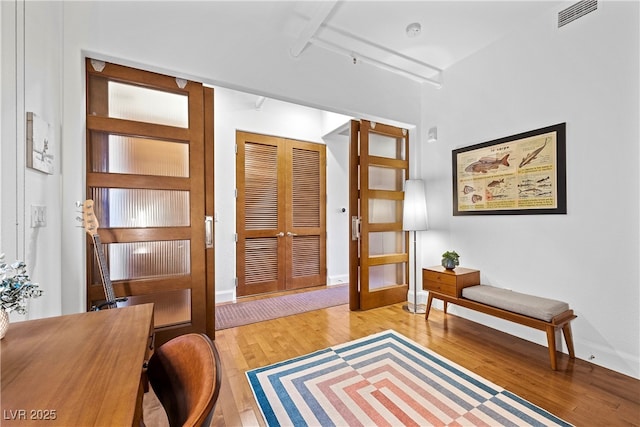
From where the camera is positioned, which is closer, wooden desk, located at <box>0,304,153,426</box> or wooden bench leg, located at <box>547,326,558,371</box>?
wooden desk, located at <box>0,304,153,426</box>

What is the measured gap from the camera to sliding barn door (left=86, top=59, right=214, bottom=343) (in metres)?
2.12

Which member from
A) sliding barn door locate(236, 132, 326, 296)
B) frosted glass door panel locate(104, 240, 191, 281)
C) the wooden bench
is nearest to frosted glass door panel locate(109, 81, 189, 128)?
frosted glass door panel locate(104, 240, 191, 281)

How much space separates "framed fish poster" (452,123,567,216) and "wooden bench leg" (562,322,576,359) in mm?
935

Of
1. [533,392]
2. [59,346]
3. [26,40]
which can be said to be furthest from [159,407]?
[533,392]

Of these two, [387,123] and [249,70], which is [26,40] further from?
[387,123]

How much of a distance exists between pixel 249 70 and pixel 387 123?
5.92 ft

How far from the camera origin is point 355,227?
3391 millimetres

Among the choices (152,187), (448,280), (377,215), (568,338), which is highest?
(152,187)

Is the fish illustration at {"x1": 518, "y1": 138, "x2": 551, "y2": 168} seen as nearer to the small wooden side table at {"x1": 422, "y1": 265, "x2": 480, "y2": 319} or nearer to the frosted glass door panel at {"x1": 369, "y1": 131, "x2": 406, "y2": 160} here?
the small wooden side table at {"x1": 422, "y1": 265, "x2": 480, "y2": 319}

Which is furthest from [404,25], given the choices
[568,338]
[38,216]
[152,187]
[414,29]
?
[38,216]

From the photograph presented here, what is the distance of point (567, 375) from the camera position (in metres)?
1.99

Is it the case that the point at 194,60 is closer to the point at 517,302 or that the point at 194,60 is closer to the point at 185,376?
the point at 185,376

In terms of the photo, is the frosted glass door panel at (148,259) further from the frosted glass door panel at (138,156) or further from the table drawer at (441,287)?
the table drawer at (441,287)

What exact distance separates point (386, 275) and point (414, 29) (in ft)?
9.11
